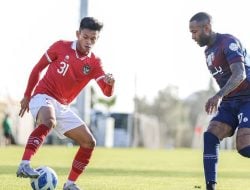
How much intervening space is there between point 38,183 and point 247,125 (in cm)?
278

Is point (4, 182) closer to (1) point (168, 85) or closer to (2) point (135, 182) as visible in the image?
(2) point (135, 182)

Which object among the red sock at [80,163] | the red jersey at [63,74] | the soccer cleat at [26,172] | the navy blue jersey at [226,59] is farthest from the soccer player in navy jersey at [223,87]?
the soccer cleat at [26,172]

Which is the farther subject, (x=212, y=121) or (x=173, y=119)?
(x=173, y=119)

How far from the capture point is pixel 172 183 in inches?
539

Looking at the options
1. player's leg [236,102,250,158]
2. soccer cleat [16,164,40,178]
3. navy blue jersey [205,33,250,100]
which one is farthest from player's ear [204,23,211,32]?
soccer cleat [16,164,40,178]

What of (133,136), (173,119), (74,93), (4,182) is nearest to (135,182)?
(4,182)

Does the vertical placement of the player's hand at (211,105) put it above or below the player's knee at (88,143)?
above

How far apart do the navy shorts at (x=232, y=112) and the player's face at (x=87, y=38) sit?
192 cm

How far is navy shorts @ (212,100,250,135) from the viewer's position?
33.7 feet

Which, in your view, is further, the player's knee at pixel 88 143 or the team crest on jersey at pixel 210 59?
the player's knee at pixel 88 143

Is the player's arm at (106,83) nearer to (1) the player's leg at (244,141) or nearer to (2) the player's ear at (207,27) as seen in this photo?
(2) the player's ear at (207,27)

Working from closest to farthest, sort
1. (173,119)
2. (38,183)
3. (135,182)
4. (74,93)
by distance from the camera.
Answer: (38,183) → (74,93) → (135,182) → (173,119)

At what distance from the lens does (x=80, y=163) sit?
10.4 metres

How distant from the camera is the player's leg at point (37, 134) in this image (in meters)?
9.48
